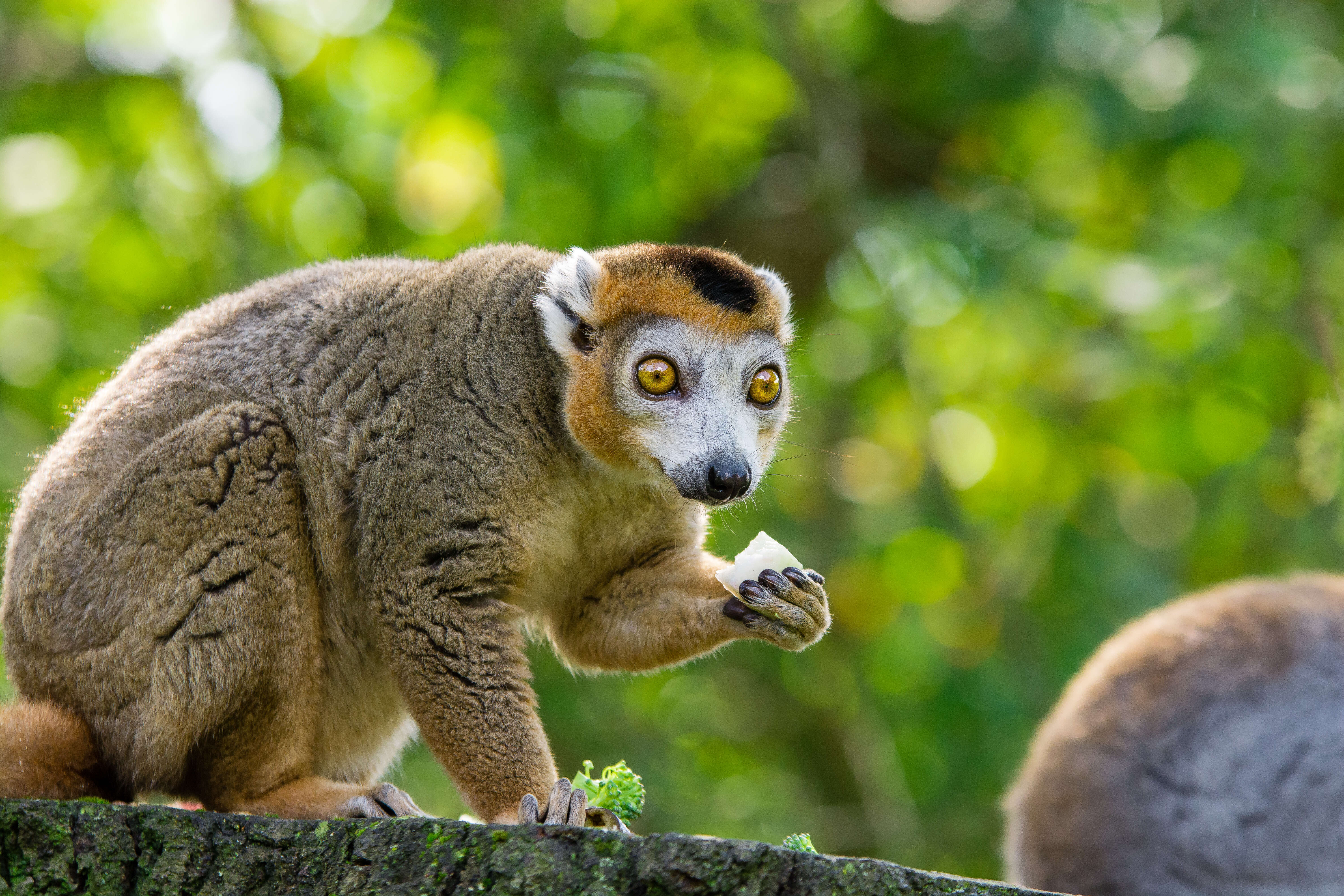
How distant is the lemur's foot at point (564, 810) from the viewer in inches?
133

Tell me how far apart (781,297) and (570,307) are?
1.01 metres

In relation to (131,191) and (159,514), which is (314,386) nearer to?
(159,514)

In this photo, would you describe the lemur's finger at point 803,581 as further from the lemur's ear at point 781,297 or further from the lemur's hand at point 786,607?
the lemur's ear at point 781,297

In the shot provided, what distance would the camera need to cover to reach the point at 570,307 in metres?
4.64

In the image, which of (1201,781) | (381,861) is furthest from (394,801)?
(1201,781)

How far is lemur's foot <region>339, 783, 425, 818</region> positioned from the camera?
12.4 ft

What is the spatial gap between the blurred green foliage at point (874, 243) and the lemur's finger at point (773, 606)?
16.5ft

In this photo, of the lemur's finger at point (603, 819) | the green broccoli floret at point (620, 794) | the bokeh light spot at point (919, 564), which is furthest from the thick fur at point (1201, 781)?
the bokeh light spot at point (919, 564)

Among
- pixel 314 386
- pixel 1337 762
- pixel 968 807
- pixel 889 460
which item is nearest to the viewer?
pixel 314 386

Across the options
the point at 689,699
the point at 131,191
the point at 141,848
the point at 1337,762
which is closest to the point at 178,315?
the point at 141,848

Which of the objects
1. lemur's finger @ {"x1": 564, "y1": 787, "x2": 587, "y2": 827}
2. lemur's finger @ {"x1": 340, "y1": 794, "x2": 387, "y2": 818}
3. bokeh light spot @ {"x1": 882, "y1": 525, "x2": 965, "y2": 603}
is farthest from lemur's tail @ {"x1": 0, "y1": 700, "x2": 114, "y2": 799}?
bokeh light spot @ {"x1": 882, "y1": 525, "x2": 965, "y2": 603}

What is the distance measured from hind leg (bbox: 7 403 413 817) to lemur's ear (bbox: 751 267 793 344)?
2067 mm

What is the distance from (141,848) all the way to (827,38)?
10295 mm

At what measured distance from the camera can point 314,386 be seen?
4371 millimetres
